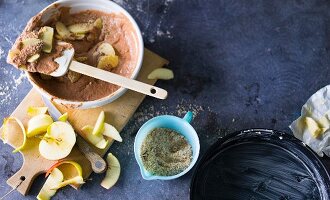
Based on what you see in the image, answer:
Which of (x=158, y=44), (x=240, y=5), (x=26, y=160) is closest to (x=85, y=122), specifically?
(x=26, y=160)

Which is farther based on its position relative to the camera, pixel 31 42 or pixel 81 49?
pixel 81 49

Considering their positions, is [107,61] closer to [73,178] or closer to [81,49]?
[81,49]

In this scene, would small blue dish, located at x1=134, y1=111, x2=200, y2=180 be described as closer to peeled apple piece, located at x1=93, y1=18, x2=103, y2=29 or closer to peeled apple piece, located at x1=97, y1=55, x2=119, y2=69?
peeled apple piece, located at x1=97, y1=55, x2=119, y2=69

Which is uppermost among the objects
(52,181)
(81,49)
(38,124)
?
(81,49)

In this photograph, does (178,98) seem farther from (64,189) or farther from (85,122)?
(64,189)

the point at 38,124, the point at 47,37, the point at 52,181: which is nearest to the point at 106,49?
the point at 47,37

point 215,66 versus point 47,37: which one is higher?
point 47,37

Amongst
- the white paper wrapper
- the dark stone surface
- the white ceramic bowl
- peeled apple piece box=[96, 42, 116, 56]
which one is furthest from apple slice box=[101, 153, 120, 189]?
the white paper wrapper
